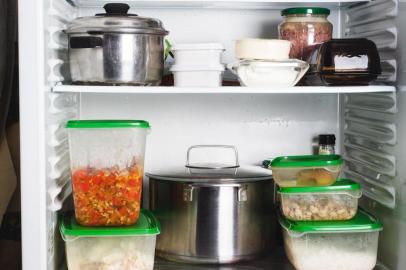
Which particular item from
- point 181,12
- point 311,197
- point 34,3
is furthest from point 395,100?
point 34,3

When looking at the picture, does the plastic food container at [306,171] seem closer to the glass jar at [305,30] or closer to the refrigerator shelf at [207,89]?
the refrigerator shelf at [207,89]

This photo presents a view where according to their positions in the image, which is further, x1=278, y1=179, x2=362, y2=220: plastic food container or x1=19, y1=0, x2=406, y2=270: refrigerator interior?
x1=278, y1=179, x2=362, y2=220: plastic food container

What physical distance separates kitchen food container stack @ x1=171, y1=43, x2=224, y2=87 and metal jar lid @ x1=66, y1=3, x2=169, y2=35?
101 mm

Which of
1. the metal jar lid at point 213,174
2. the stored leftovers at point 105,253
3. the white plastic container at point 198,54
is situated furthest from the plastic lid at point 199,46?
the stored leftovers at point 105,253

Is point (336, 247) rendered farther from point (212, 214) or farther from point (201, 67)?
point (201, 67)

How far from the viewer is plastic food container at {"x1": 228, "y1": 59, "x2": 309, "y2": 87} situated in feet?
6.14

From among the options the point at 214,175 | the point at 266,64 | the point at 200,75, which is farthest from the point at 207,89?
the point at 214,175

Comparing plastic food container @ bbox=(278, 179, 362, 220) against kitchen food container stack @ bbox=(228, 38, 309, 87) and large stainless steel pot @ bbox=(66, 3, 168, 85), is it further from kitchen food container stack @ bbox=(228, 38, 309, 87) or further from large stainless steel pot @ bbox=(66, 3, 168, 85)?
large stainless steel pot @ bbox=(66, 3, 168, 85)

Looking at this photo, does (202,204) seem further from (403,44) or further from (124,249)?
(403,44)

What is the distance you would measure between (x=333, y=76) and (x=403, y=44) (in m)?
0.21

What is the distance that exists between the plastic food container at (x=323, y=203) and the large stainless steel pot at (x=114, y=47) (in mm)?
523

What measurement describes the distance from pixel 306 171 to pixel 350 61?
33 centimetres

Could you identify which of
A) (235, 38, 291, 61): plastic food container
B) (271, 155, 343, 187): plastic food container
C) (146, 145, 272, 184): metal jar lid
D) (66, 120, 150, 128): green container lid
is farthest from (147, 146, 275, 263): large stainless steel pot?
(235, 38, 291, 61): plastic food container

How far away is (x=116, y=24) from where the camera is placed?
182 cm
